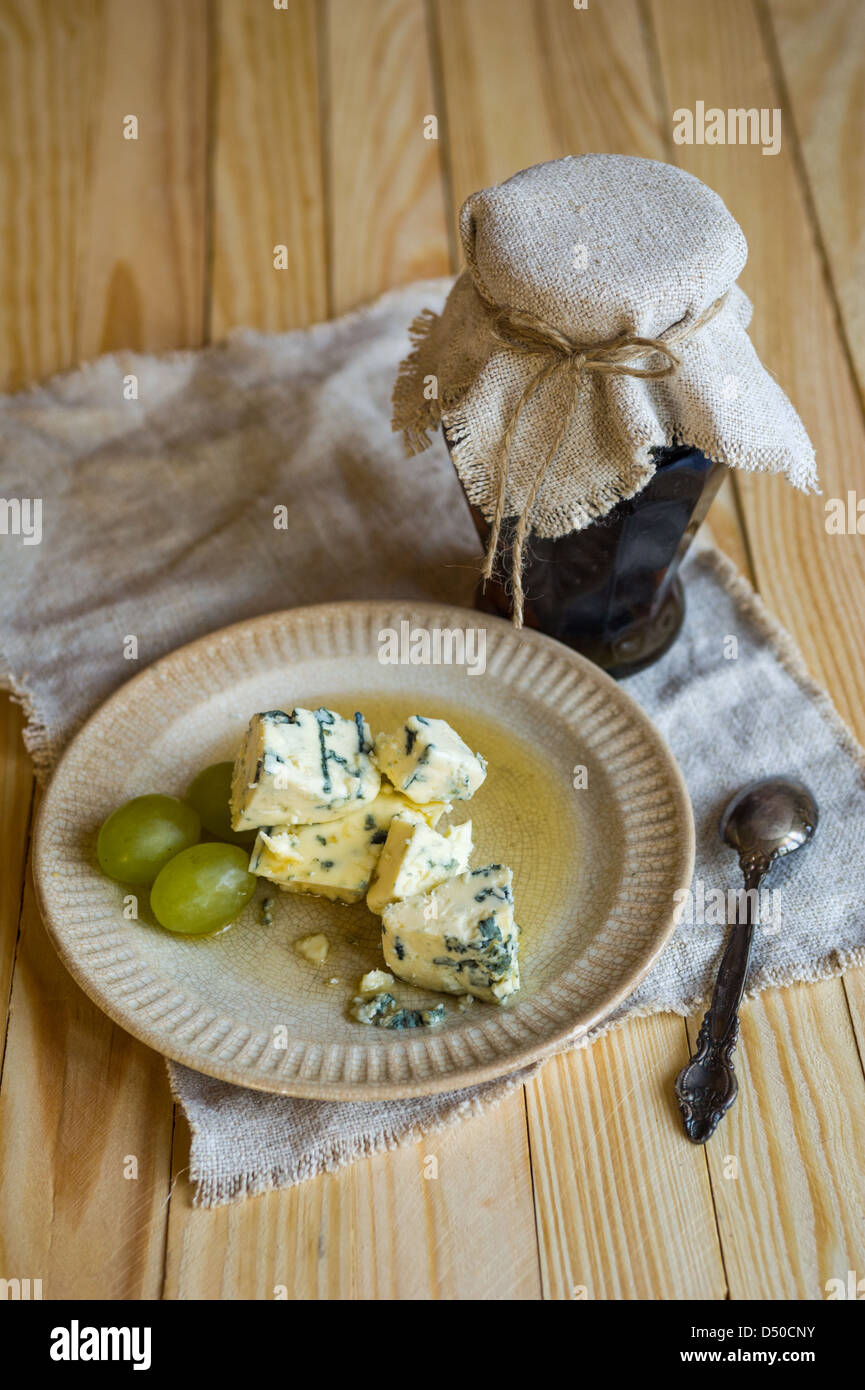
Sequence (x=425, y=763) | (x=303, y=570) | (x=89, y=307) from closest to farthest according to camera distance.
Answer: (x=425, y=763) → (x=303, y=570) → (x=89, y=307)

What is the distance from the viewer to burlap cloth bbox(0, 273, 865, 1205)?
3.83ft

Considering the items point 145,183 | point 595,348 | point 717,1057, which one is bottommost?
point 717,1057

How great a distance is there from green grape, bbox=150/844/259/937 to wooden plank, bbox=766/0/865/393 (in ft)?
3.55

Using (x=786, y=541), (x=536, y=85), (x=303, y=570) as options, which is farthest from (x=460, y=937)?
(x=536, y=85)

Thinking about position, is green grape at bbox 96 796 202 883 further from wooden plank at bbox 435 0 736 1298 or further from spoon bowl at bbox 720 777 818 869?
spoon bowl at bbox 720 777 818 869

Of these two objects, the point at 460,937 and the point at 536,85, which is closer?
the point at 460,937

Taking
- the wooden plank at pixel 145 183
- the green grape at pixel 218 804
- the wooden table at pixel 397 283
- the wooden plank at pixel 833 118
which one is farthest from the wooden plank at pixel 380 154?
the green grape at pixel 218 804

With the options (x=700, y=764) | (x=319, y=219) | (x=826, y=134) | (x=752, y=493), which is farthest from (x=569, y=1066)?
(x=826, y=134)

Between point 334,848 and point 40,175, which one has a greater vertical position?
point 40,175

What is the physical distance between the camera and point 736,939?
3.77 ft

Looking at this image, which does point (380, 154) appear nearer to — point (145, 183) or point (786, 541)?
point (145, 183)

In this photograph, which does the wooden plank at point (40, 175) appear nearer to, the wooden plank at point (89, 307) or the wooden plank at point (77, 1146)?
the wooden plank at point (89, 307)

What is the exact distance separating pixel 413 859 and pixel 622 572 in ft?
1.28

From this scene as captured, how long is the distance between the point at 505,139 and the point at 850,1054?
57.8 inches
